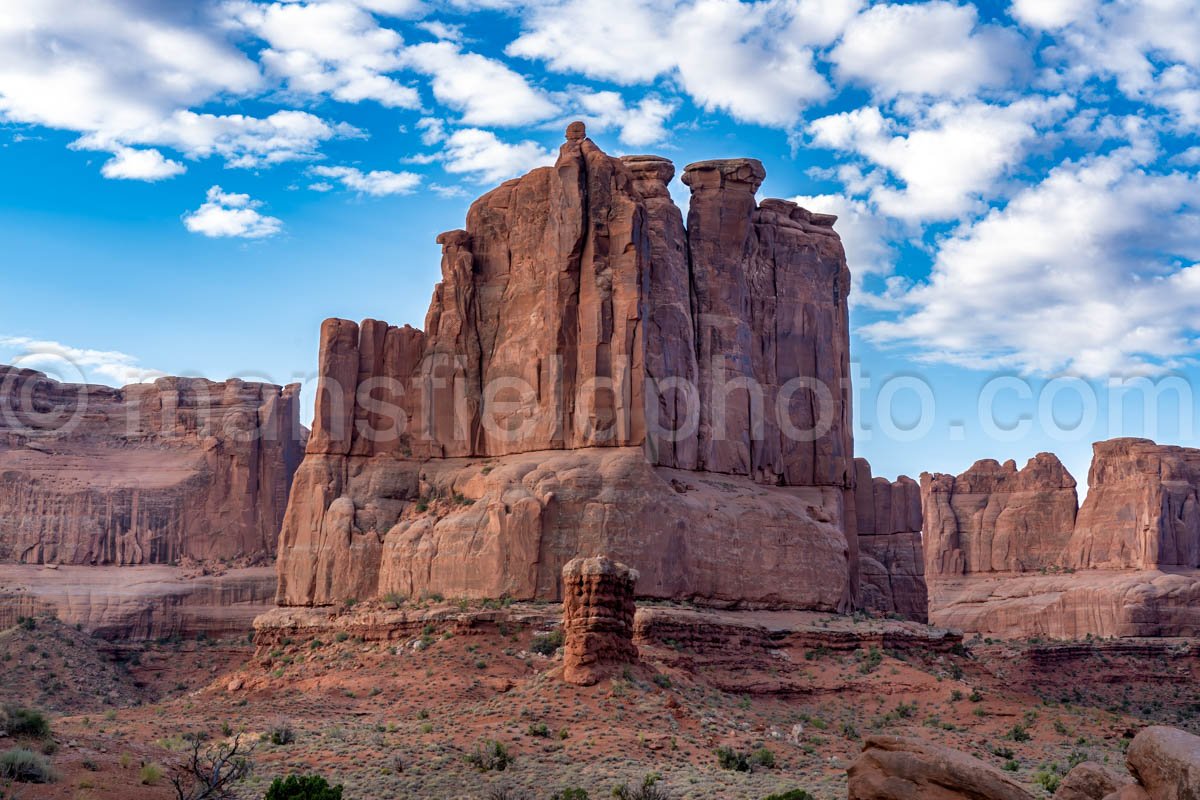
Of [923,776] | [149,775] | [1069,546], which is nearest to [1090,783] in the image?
[923,776]

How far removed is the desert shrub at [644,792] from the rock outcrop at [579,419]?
22.0 meters

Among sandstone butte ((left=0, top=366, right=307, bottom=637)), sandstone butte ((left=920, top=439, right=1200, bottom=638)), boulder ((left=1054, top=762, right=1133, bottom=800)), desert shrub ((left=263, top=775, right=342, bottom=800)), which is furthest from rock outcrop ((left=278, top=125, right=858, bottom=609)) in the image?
sandstone butte ((left=920, top=439, right=1200, bottom=638))

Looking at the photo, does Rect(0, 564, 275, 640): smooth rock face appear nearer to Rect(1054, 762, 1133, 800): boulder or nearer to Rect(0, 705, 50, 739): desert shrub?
Rect(0, 705, 50, 739): desert shrub

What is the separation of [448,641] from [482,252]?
19.2 m

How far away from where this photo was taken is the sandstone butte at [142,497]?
81812mm

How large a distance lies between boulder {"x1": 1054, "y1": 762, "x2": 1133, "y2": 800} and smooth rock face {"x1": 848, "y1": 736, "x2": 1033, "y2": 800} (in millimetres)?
873

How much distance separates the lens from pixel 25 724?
29.4 metres

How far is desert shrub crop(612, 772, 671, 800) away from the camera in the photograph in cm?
2794

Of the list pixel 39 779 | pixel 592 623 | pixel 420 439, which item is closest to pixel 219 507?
pixel 420 439

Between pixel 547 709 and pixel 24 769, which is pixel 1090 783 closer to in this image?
pixel 547 709

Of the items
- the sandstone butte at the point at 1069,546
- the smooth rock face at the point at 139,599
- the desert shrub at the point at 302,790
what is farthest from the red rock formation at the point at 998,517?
the desert shrub at the point at 302,790

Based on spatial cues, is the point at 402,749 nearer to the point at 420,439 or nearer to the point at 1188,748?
the point at 1188,748

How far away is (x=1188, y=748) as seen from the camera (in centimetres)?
1686

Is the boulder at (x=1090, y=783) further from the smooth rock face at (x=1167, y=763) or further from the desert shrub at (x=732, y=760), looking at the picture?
the desert shrub at (x=732, y=760)
